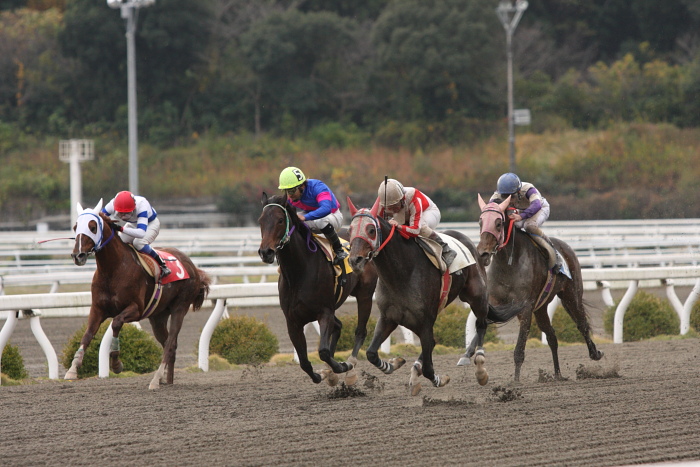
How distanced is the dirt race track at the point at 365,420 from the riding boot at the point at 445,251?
0.94 meters

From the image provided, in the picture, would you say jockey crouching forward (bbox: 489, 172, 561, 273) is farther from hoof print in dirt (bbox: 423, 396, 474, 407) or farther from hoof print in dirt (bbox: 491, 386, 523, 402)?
hoof print in dirt (bbox: 423, 396, 474, 407)

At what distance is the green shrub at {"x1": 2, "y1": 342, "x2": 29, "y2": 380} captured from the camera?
778 cm

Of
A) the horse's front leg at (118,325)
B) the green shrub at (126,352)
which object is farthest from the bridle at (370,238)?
the green shrub at (126,352)

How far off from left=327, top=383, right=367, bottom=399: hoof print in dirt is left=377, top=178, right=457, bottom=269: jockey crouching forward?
111 centimetres

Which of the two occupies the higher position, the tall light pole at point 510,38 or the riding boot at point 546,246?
the tall light pole at point 510,38

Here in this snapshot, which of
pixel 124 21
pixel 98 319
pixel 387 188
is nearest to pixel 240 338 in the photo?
pixel 98 319

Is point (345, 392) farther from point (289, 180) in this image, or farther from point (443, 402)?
point (289, 180)

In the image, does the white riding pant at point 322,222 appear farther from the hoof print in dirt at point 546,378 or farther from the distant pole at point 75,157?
the distant pole at point 75,157

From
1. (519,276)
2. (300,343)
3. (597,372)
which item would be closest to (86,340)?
(300,343)

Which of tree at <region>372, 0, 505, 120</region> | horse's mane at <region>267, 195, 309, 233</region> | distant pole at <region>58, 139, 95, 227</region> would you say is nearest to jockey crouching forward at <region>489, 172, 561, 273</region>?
horse's mane at <region>267, 195, 309, 233</region>

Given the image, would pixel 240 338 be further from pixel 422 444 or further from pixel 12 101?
pixel 12 101

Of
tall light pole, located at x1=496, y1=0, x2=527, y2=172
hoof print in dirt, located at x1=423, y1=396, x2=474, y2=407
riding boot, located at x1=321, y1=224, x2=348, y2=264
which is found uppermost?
tall light pole, located at x1=496, y1=0, x2=527, y2=172

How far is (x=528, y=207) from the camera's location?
298 inches

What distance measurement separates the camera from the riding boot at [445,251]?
21.6 ft
